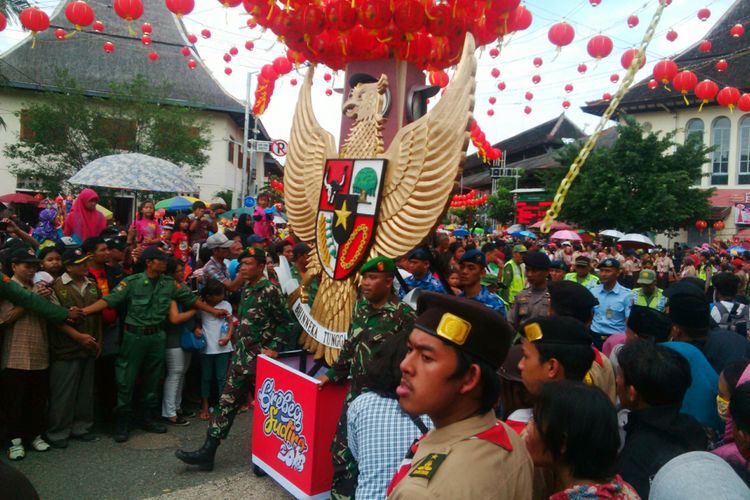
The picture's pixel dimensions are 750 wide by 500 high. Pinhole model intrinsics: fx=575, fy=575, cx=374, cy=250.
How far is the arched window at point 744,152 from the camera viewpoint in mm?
24609

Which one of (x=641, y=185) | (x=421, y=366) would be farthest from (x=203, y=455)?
(x=641, y=185)

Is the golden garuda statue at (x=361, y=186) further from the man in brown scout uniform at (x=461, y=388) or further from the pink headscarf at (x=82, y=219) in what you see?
the pink headscarf at (x=82, y=219)

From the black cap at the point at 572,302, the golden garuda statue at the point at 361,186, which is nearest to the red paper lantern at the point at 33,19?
the golden garuda statue at the point at 361,186

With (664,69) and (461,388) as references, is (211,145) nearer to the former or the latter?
(664,69)

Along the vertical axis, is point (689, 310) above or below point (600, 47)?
below

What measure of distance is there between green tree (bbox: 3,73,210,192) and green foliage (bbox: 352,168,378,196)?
18.2 metres

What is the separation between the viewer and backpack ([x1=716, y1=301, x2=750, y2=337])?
5.70m

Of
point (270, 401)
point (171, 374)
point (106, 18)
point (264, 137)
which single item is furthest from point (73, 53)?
point (270, 401)

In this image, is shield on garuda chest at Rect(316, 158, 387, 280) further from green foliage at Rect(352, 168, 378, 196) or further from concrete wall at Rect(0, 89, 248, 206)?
concrete wall at Rect(0, 89, 248, 206)

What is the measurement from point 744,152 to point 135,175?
84.9ft

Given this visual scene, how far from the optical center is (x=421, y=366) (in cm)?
165

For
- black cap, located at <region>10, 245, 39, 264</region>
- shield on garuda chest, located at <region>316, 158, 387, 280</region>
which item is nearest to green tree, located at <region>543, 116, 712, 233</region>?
shield on garuda chest, located at <region>316, 158, 387, 280</region>

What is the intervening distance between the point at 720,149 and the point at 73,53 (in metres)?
28.2

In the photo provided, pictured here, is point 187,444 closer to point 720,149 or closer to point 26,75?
point 26,75
